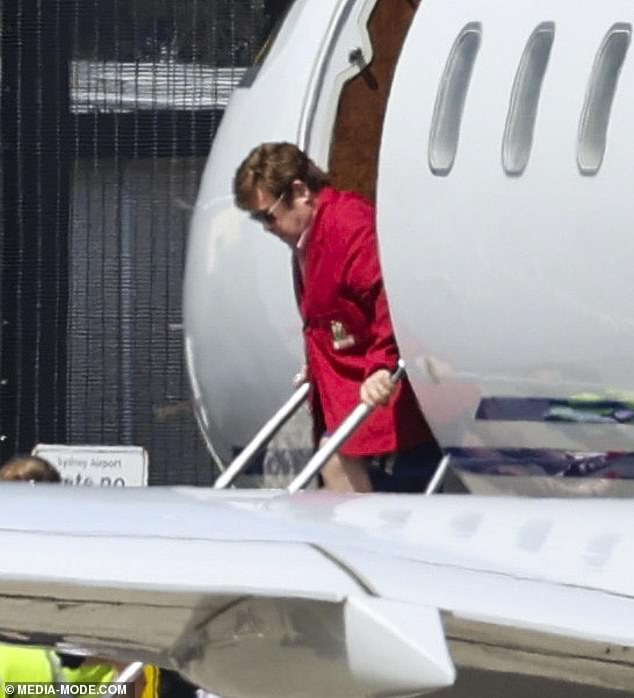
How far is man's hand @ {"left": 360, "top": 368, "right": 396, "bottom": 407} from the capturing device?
6.11 metres

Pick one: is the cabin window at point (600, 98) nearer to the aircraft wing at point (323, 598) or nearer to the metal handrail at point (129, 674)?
the aircraft wing at point (323, 598)

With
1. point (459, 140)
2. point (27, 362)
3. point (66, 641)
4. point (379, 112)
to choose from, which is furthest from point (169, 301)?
point (66, 641)

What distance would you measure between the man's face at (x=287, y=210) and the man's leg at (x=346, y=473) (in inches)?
25.1

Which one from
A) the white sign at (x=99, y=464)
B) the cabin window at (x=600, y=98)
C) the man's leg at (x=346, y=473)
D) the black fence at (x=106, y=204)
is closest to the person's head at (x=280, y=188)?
the man's leg at (x=346, y=473)

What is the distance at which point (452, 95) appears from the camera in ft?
19.4

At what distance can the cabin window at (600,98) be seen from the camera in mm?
5246

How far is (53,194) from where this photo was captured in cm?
1069

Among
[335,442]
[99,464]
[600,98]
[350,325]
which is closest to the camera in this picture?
[600,98]

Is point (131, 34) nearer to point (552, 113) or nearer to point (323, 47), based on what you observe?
point (323, 47)

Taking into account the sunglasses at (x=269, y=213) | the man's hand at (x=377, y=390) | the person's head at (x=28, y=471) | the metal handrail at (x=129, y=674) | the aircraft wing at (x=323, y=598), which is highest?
the aircraft wing at (x=323, y=598)

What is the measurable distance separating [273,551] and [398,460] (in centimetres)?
329

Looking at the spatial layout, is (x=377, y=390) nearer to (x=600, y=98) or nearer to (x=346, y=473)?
(x=346, y=473)

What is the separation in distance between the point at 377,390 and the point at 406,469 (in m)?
0.64

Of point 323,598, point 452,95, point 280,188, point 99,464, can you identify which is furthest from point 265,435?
point 323,598
